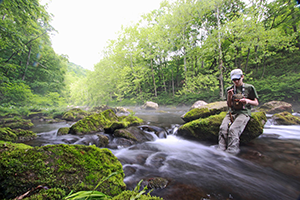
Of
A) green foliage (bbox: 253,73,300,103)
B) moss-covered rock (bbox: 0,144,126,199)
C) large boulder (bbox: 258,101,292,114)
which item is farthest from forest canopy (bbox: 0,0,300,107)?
moss-covered rock (bbox: 0,144,126,199)

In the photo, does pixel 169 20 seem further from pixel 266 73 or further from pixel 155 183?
pixel 155 183

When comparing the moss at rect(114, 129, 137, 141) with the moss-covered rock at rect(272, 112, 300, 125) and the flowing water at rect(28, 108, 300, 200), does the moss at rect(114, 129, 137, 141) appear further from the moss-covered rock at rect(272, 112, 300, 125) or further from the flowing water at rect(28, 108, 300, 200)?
the moss-covered rock at rect(272, 112, 300, 125)

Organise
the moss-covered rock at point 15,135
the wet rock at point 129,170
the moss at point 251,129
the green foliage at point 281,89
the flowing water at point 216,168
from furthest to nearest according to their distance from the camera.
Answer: the green foliage at point 281,89 → the moss-covered rock at point 15,135 → the moss at point 251,129 → the wet rock at point 129,170 → the flowing water at point 216,168

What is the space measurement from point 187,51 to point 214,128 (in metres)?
15.3

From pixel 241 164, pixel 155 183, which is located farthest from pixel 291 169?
pixel 155 183

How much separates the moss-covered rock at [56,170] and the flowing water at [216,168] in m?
1.01

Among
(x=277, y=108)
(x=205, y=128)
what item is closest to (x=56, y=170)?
(x=205, y=128)

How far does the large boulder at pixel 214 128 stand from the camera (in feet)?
15.0

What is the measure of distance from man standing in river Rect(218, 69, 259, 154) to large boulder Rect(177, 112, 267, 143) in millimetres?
888

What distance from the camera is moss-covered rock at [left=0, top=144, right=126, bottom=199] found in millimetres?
1540

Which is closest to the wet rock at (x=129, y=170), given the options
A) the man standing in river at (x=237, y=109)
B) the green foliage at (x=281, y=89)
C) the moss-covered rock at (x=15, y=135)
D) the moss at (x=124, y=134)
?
the moss at (x=124, y=134)

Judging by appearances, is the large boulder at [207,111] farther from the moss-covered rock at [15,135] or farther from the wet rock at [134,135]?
the moss-covered rock at [15,135]

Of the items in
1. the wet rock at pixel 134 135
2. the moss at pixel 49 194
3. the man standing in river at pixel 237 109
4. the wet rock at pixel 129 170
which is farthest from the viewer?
the wet rock at pixel 134 135

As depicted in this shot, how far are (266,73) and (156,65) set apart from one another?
A: 59.6 ft
